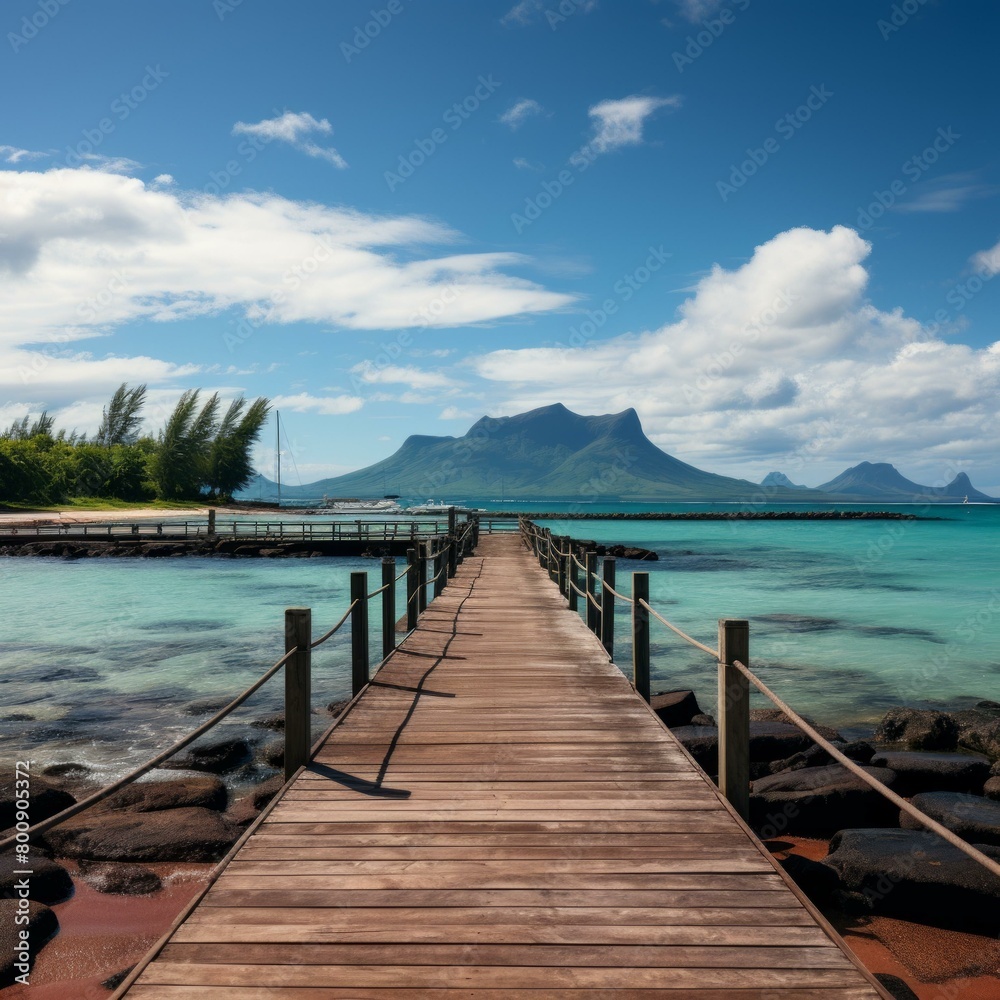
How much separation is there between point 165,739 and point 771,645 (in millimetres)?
13943

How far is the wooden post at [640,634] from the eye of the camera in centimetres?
Answer: 760

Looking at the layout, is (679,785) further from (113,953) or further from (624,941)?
(113,953)

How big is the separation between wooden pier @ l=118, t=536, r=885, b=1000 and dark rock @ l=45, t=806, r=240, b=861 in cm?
165

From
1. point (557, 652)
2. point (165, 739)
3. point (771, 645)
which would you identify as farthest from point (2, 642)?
point (771, 645)

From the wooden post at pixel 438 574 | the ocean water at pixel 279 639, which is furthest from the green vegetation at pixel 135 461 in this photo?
the wooden post at pixel 438 574

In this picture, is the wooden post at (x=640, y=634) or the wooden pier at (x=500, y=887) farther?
the wooden post at (x=640, y=634)

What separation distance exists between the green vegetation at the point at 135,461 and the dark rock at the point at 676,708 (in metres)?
68.3

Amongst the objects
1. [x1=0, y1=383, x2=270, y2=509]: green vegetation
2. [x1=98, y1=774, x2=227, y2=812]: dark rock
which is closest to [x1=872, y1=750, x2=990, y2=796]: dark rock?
[x1=98, y1=774, x2=227, y2=812]: dark rock

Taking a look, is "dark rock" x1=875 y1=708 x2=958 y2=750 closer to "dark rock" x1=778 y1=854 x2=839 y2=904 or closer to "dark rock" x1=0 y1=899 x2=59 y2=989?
"dark rock" x1=778 y1=854 x2=839 y2=904

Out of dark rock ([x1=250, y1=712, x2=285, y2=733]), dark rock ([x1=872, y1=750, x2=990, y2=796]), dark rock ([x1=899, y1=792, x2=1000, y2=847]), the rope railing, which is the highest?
the rope railing

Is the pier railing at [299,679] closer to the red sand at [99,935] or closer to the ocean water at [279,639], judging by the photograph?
the red sand at [99,935]

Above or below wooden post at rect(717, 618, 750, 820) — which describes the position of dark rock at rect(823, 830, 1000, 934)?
below

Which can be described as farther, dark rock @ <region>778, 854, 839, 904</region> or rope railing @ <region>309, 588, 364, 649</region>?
dark rock @ <region>778, 854, 839, 904</region>

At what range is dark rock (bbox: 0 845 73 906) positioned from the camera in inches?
232
